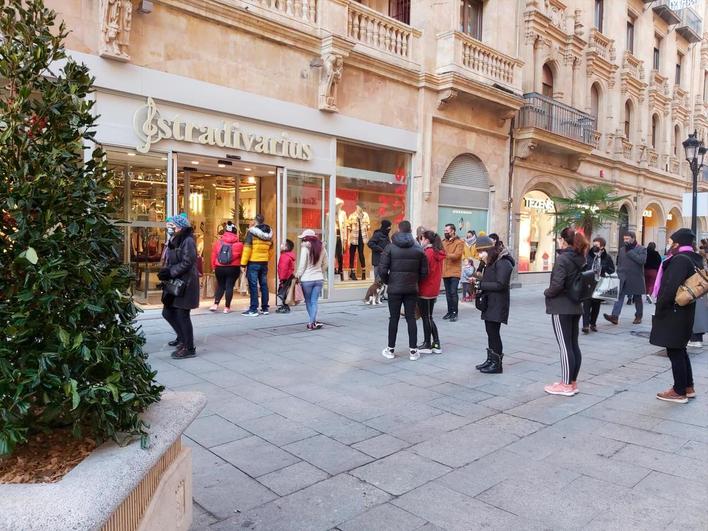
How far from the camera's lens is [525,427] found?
487 cm

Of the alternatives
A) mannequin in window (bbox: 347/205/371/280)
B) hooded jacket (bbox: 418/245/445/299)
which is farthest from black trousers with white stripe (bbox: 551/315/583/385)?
mannequin in window (bbox: 347/205/371/280)

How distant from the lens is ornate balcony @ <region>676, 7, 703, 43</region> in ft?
93.4

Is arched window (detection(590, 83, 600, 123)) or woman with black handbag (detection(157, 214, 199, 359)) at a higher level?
arched window (detection(590, 83, 600, 123))

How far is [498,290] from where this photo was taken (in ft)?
21.6

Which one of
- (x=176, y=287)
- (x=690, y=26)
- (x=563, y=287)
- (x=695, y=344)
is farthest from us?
(x=690, y=26)

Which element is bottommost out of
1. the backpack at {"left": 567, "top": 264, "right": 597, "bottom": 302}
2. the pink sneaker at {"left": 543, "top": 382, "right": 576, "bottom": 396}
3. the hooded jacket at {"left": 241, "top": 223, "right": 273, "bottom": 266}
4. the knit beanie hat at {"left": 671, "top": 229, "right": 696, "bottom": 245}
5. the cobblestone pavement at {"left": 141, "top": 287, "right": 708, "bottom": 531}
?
the cobblestone pavement at {"left": 141, "top": 287, "right": 708, "bottom": 531}

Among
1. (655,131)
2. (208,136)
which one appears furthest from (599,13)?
(208,136)

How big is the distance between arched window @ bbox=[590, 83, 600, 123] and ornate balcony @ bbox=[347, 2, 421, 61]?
11.2 m

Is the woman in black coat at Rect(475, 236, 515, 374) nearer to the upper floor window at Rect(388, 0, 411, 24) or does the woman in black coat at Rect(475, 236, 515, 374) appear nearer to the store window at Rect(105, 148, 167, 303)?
the store window at Rect(105, 148, 167, 303)

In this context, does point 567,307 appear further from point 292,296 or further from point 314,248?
point 292,296

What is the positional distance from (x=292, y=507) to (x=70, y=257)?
203 centimetres

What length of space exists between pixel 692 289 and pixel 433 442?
3.08 m

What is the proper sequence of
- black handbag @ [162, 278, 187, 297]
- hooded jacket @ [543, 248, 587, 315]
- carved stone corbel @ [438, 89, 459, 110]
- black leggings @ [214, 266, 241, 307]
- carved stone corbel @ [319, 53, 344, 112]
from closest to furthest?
hooded jacket @ [543, 248, 587, 315] < black handbag @ [162, 278, 187, 297] < black leggings @ [214, 266, 241, 307] < carved stone corbel @ [319, 53, 344, 112] < carved stone corbel @ [438, 89, 459, 110]

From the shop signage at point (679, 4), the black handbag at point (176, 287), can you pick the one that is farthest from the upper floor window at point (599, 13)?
the black handbag at point (176, 287)
